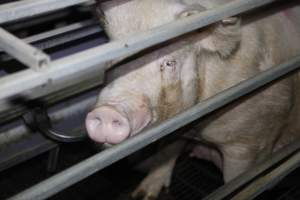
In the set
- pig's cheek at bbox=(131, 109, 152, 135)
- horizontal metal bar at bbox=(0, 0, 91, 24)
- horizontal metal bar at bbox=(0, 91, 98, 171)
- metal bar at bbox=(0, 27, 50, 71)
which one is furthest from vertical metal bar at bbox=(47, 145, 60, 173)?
metal bar at bbox=(0, 27, 50, 71)

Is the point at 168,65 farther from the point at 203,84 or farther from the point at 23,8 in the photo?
the point at 23,8

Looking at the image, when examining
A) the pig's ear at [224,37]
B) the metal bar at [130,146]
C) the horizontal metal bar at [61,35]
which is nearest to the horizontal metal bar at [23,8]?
the metal bar at [130,146]

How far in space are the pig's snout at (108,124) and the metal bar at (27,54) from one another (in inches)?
20.2

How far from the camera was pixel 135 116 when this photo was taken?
4.14 feet

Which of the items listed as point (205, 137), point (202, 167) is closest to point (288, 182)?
point (202, 167)

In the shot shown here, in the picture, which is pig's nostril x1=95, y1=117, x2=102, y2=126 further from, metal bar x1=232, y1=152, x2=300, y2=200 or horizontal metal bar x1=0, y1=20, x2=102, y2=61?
horizontal metal bar x1=0, y1=20, x2=102, y2=61

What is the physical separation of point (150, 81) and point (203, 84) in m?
0.38

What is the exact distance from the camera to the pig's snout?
120 cm

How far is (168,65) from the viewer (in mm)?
1417

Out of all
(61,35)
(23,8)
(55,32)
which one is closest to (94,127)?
(23,8)

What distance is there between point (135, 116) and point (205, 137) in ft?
2.22

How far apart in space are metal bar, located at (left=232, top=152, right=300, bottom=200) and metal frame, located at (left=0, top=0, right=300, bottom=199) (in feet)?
1.39

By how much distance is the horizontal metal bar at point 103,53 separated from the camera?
676mm

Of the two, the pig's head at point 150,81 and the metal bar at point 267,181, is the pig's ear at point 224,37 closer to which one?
the pig's head at point 150,81
